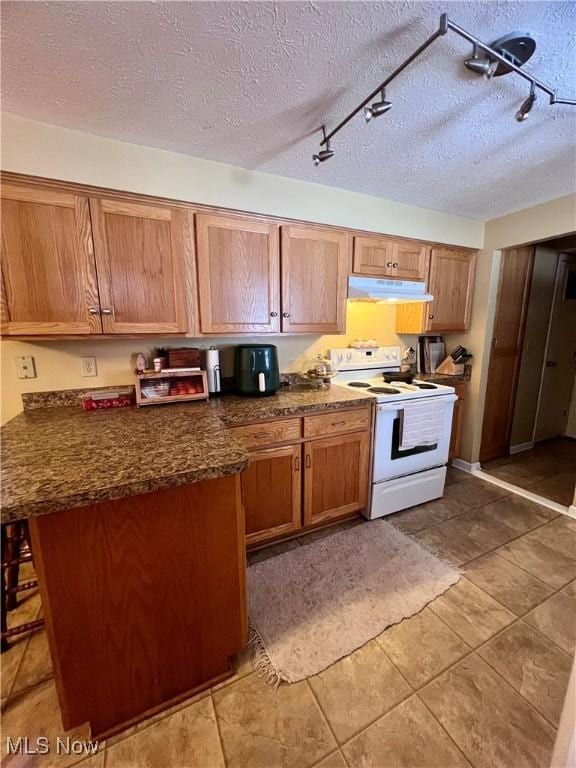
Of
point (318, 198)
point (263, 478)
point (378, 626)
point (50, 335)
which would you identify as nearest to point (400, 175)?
point (318, 198)

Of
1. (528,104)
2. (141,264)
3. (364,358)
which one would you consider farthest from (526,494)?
(141,264)

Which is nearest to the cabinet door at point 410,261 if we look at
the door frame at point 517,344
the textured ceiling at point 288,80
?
the textured ceiling at point 288,80

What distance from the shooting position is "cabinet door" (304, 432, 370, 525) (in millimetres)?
2014

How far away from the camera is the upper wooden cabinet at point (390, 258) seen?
2275 mm

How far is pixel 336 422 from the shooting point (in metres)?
2.03

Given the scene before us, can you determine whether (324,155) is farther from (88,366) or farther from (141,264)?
(88,366)

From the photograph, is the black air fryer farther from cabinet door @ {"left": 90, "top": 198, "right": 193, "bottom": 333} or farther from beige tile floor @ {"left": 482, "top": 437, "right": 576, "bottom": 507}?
beige tile floor @ {"left": 482, "top": 437, "right": 576, "bottom": 507}

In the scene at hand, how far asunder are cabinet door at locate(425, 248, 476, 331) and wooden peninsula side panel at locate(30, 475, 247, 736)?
2430mm

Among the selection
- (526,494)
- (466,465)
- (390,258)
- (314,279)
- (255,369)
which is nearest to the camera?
(255,369)

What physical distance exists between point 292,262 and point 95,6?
1.33 meters

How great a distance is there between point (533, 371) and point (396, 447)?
7.57ft

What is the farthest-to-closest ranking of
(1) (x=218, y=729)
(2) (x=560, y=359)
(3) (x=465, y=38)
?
(2) (x=560, y=359), (1) (x=218, y=729), (3) (x=465, y=38)

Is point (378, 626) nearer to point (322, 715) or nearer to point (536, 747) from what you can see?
point (322, 715)

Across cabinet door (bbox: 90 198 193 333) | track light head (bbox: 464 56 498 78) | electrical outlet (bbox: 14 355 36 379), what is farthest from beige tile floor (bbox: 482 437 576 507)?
electrical outlet (bbox: 14 355 36 379)
